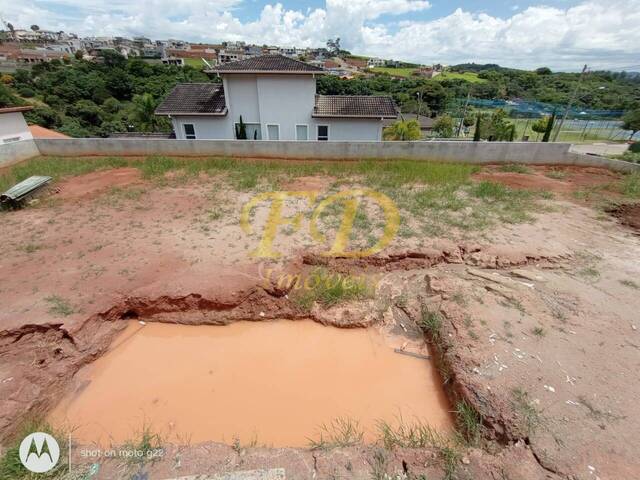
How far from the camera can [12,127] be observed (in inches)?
428

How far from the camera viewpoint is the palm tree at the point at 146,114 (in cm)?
2230

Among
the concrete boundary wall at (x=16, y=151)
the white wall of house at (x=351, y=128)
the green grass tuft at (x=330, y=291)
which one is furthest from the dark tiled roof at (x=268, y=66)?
the green grass tuft at (x=330, y=291)

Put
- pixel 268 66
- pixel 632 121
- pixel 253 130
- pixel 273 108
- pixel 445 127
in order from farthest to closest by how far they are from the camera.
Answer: pixel 445 127 < pixel 632 121 < pixel 253 130 < pixel 273 108 < pixel 268 66

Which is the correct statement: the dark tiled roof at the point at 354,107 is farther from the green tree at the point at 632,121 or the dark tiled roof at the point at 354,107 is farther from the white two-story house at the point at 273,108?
the green tree at the point at 632,121

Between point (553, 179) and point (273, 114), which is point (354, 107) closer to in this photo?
point (273, 114)

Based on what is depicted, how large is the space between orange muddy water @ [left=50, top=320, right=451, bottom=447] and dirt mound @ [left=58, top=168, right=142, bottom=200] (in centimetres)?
524

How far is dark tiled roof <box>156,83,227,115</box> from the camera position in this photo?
1211 cm

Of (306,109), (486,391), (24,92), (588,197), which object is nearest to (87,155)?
(306,109)

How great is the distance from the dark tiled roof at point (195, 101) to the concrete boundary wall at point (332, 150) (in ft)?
9.38

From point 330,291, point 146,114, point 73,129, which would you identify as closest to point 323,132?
point 330,291

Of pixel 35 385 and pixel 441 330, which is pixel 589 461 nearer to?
pixel 441 330

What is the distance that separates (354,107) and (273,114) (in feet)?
11.3

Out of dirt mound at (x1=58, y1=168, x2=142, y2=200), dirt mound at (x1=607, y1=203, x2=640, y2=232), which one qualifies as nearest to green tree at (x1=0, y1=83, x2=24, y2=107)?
dirt mound at (x1=58, y1=168, x2=142, y2=200)

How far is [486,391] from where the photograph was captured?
9.77 ft
